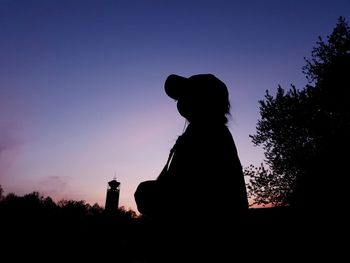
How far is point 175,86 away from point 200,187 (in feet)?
2.47

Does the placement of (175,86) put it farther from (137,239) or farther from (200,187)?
(137,239)

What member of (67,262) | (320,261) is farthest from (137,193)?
(67,262)

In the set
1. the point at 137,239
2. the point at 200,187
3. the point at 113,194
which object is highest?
the point at 113,194

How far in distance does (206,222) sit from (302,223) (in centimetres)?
894

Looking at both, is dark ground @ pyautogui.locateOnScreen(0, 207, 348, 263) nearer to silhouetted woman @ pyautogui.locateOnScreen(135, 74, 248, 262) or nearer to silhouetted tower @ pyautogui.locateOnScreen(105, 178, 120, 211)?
silhouetted woman @ pyautogui.locateOnScreen(135, 74, 248, 262)

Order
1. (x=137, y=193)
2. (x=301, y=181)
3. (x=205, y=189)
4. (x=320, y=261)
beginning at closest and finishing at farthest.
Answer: (x=205, y=189)
(x=137, y=193)
(x=320, y=261)
(x=301, y=181)

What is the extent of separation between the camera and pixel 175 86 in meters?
2.04

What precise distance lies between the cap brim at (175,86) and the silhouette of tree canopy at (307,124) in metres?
16.0

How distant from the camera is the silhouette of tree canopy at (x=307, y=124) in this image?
18109mm

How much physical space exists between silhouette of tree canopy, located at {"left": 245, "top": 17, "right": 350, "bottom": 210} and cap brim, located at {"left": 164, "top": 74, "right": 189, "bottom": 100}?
1599 centimetres

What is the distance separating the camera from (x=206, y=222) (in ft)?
5.21

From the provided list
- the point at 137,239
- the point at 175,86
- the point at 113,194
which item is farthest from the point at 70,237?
the point at 175,86

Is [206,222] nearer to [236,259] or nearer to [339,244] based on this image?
[236,259]

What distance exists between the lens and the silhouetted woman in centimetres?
158
